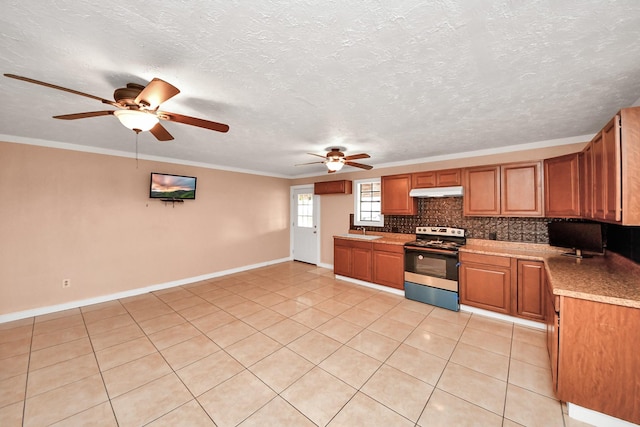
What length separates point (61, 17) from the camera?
3.68 feet

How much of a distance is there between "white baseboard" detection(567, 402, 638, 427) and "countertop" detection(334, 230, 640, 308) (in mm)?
778

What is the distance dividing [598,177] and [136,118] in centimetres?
371

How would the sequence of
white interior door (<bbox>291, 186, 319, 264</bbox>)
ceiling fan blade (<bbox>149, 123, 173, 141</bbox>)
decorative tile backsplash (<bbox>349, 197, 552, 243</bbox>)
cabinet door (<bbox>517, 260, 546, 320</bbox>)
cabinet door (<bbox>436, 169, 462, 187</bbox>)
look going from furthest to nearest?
white interior door (<bbox>291, 186, 319, 264</bbox>) → cabinet door (<bbox>436, 169, 462, 187</bbox>) → decorative tile backsplash (<bbox>349, 197, 552, 243</bbox>) → cabinet door (<bbox>517, 260, 546, 320</bbox>) → ceiling fan blade (<bbox>149, 123, 173, 141</bbox>)

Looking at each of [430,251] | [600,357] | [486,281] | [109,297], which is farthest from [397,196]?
[109,297]

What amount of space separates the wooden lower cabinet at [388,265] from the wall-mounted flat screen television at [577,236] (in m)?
1.87

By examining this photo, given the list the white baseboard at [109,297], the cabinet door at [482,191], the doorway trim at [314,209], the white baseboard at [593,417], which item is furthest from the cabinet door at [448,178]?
the white baseboard at [109,297]

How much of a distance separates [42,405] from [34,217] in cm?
266

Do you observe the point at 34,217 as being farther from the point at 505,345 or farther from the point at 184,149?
the point at 505,345

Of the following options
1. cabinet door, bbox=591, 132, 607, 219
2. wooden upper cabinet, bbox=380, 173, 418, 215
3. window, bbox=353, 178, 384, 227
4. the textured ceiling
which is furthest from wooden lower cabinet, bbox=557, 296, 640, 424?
window, bbox=353, 178, 384, 227

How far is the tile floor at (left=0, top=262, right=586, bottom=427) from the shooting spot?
166 cm

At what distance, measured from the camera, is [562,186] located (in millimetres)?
2666

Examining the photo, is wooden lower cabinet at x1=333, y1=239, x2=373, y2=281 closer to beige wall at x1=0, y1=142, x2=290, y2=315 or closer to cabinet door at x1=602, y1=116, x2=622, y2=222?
beige wall at x1=0, y1=142, x2=290, y2=315

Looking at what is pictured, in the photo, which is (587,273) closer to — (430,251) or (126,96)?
(430,251)

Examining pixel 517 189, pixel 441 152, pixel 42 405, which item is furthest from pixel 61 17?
pixel 517 189
